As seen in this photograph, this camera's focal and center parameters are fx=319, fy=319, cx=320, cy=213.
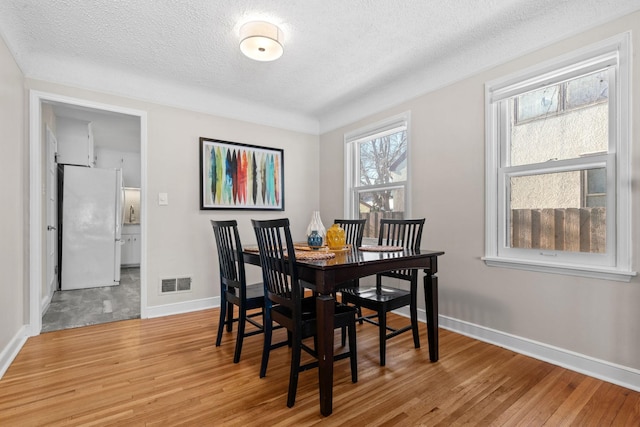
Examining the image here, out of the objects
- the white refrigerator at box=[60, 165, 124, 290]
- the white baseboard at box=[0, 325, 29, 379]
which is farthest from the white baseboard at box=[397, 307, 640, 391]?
the white refrigerator at box=[60, 165, 124, 290]

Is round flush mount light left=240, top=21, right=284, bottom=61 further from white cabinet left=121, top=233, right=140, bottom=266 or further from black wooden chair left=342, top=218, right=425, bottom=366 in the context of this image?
white cabinet left=121, top=233, right=140, bottom=266

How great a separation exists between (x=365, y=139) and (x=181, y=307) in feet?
9.42

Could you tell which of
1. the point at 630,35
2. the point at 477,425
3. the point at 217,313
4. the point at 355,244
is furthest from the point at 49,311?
the point at 630,35

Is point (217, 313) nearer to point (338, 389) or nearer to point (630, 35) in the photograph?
point (338, 389)

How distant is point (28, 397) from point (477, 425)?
96.1 inches

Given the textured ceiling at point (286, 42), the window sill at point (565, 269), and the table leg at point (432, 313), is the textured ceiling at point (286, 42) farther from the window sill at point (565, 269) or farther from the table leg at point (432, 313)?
the table leg at point (432, 313)

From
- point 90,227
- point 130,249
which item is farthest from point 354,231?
point 130,249

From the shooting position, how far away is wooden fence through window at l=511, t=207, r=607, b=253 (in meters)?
2.10

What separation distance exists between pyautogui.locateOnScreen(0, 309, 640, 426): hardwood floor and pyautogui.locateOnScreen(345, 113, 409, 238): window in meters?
1.56

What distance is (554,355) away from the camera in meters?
2.22

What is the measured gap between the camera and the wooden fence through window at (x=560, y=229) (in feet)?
6.88

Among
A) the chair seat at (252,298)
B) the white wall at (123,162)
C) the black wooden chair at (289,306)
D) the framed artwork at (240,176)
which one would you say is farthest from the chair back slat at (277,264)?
the white wall at (123,162)

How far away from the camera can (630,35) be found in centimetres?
192

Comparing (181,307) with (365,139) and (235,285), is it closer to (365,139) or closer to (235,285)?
(235,285)
